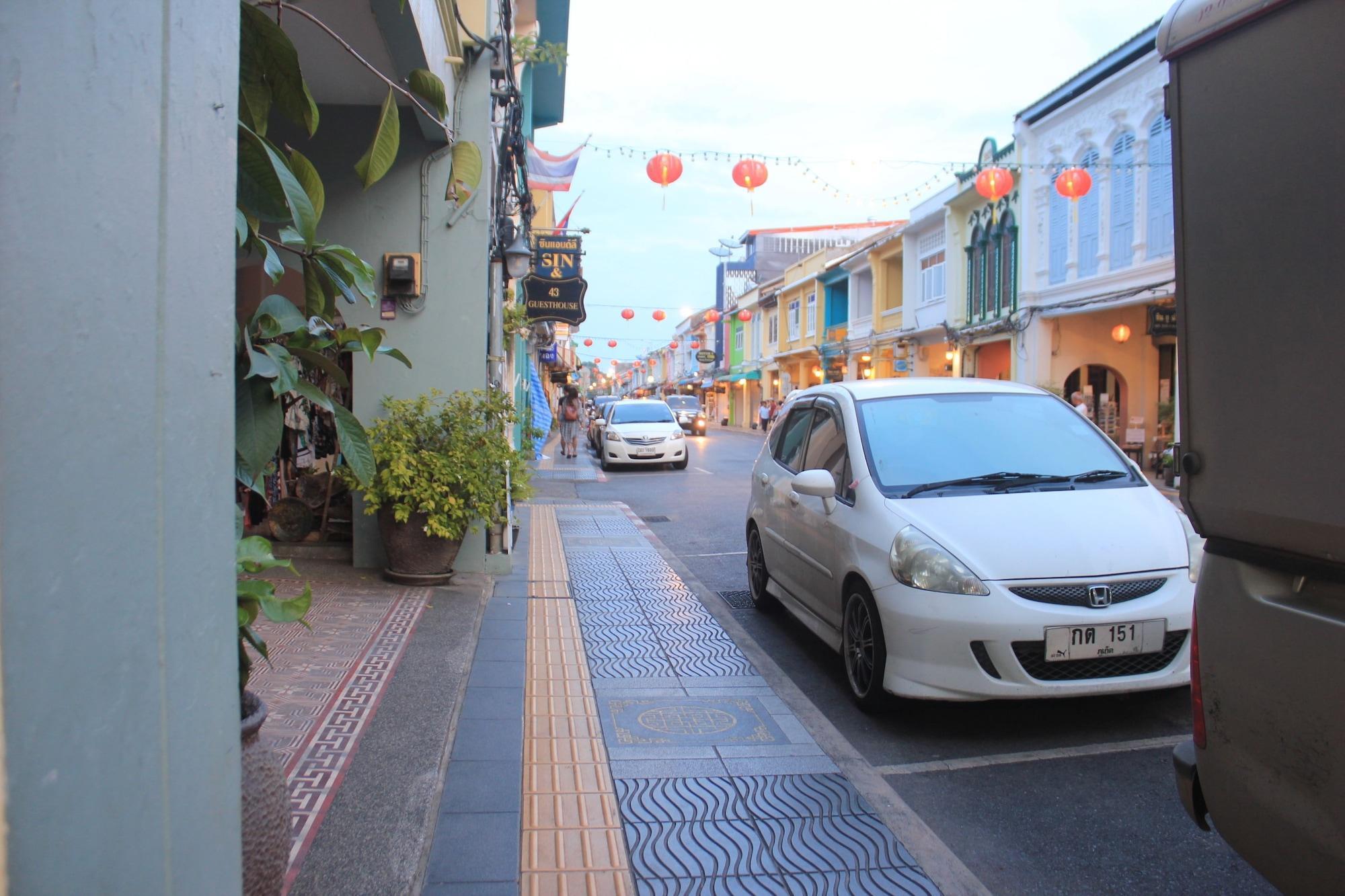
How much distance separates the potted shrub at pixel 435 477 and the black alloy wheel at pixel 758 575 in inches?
76.1

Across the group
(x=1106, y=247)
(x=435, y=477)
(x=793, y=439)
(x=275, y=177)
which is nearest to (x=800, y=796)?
(x=275, y=177)

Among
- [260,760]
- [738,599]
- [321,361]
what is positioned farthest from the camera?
[738,599]

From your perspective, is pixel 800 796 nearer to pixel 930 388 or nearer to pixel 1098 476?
pixel 1098 476

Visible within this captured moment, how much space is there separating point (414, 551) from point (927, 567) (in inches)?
161

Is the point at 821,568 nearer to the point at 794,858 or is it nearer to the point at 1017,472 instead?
the point at 1017,472

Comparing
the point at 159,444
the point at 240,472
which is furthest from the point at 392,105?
the point at 159,444

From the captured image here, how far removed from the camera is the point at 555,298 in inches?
583

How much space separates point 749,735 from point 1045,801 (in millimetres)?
1299

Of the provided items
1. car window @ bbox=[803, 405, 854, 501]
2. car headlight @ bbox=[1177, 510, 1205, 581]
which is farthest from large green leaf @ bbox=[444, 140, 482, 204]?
car headlight @ bbox=[1177, 510, 1205, 581]

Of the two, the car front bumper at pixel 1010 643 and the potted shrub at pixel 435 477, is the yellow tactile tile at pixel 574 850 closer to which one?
the car front bumper at pixel 1010 643

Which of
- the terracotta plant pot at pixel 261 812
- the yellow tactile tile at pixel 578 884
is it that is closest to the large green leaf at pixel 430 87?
the terracotta plant pot at pixel 261 812

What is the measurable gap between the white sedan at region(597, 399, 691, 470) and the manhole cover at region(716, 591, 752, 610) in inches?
489

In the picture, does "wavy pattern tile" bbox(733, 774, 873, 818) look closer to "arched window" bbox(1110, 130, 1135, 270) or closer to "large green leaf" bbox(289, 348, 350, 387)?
"large green leaf" bbox(289, 348, 350, 387)

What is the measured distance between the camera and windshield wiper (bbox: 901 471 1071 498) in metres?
4.82
